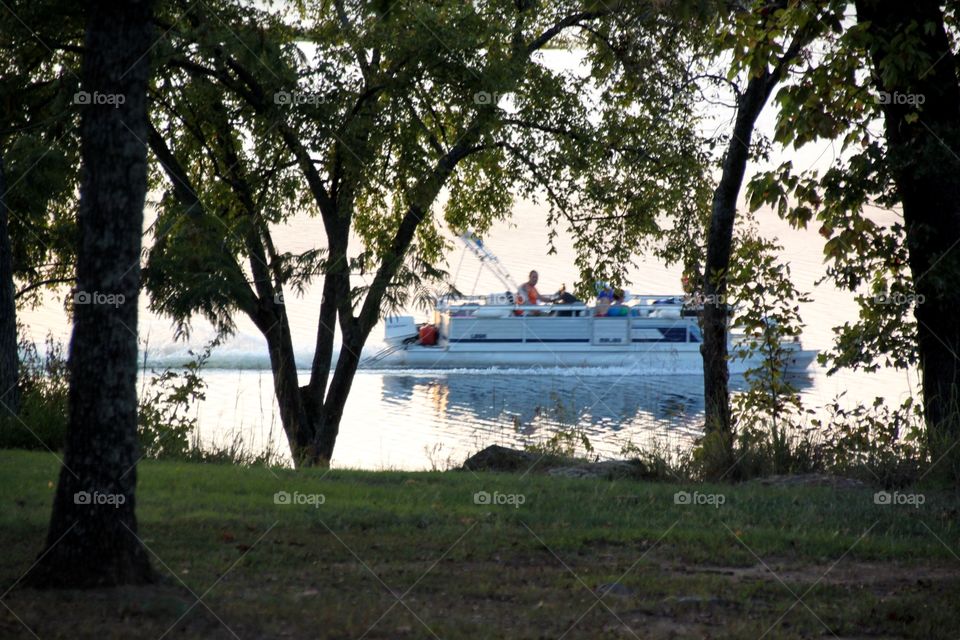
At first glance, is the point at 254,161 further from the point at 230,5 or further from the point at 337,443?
the point at 337,443

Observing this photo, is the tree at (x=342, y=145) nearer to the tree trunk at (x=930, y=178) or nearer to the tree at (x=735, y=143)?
the tree at (x=735, y=143)

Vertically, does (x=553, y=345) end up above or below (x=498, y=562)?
above

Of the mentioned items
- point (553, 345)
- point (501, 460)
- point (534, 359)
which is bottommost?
point (501, 460)

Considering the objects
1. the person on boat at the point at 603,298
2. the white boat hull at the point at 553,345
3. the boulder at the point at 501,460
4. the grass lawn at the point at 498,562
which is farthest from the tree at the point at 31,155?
the white boat hull at the point at 553,345

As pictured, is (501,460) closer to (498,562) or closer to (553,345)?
(498,562)

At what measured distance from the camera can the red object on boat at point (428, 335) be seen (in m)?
42.0

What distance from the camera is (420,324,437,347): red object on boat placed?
138 feet

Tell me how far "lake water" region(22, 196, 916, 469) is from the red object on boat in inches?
111

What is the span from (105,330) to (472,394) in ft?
88.6

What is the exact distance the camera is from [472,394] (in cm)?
3134

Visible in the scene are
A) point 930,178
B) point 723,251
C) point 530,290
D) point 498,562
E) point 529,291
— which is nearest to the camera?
point 498,562

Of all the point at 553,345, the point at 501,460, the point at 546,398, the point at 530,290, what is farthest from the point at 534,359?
the point at 501,460

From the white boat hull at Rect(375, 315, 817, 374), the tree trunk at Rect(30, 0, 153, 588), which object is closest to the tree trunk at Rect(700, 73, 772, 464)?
the tree trunk at Rect(30, 0, 153, 588)

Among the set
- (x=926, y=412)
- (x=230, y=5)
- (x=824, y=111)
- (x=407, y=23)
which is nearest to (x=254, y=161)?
(x=230, y=5)
